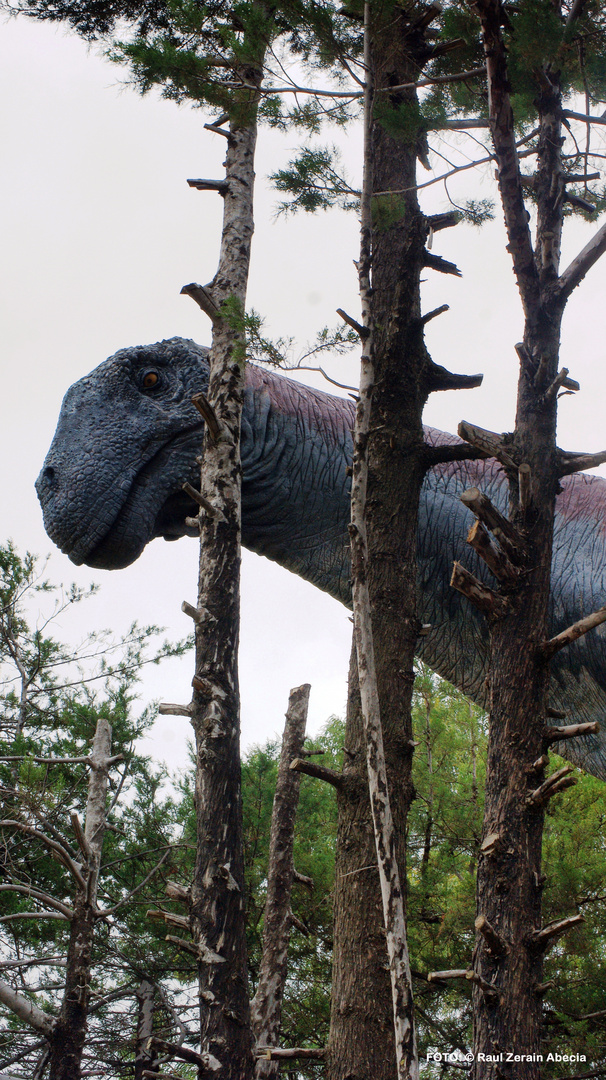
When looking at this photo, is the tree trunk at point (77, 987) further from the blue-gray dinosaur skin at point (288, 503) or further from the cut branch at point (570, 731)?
the cut branch at point (570, 731)

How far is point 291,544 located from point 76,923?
330 centimetres

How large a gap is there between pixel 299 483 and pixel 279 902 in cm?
240

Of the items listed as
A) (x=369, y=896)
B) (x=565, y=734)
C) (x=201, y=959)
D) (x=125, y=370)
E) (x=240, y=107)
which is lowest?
(x=201, y=959)

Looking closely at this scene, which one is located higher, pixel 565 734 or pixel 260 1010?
pixel 565 734

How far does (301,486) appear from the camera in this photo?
4422 mm

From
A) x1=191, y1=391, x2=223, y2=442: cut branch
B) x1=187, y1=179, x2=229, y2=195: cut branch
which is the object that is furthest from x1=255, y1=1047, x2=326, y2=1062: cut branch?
x1=187, y1=179, x2=229, y2=195: cut branch

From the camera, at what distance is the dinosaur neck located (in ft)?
14.5

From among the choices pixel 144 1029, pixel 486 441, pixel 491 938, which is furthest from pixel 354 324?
pixel 144 1029

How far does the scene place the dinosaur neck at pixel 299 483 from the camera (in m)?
4.41

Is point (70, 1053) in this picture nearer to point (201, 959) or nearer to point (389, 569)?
point (201, 959)

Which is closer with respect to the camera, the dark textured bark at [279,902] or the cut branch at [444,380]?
the cut branch at [444,380]

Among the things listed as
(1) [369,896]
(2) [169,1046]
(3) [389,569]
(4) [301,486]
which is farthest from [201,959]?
(4) [301,486]

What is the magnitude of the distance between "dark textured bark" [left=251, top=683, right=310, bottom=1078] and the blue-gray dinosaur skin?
1.17 m

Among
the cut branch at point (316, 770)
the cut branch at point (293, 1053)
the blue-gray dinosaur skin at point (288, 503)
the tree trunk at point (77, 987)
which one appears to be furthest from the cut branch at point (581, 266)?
the tree trunk at point (77, 987)
